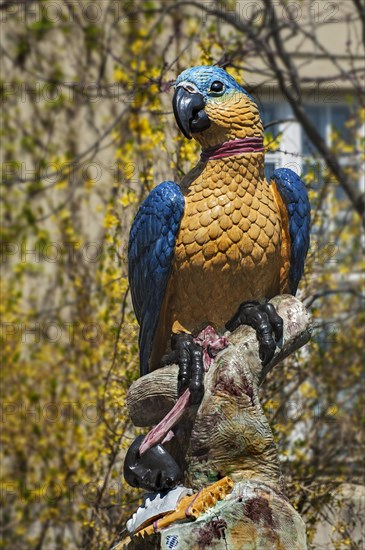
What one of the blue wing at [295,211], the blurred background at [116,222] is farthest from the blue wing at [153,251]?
the blurred background at [116,222]

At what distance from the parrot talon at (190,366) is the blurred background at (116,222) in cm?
184

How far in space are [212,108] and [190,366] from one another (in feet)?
3.29

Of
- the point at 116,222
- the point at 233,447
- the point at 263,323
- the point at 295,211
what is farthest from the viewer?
the point at 116,222

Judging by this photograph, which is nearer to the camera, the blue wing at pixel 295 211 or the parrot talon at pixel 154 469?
the parrot talon at pixel 154 469

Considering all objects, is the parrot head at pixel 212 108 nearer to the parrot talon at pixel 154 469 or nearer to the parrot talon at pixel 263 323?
the parrot talon at pixel 263 323

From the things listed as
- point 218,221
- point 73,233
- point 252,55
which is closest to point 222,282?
point 218,221

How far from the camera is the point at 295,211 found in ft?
15.2

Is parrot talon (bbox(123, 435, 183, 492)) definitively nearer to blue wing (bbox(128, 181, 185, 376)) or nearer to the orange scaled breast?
blue wing (bbox(128, 181, 185, 376))

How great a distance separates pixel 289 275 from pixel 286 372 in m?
2.02

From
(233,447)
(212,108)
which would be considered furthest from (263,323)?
(212,108)

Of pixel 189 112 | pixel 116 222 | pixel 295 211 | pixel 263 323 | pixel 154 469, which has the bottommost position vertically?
pixel 154 469

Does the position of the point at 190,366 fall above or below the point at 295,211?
below

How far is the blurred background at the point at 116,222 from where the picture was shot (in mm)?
6688

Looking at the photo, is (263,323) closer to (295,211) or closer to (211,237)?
(211,237)
